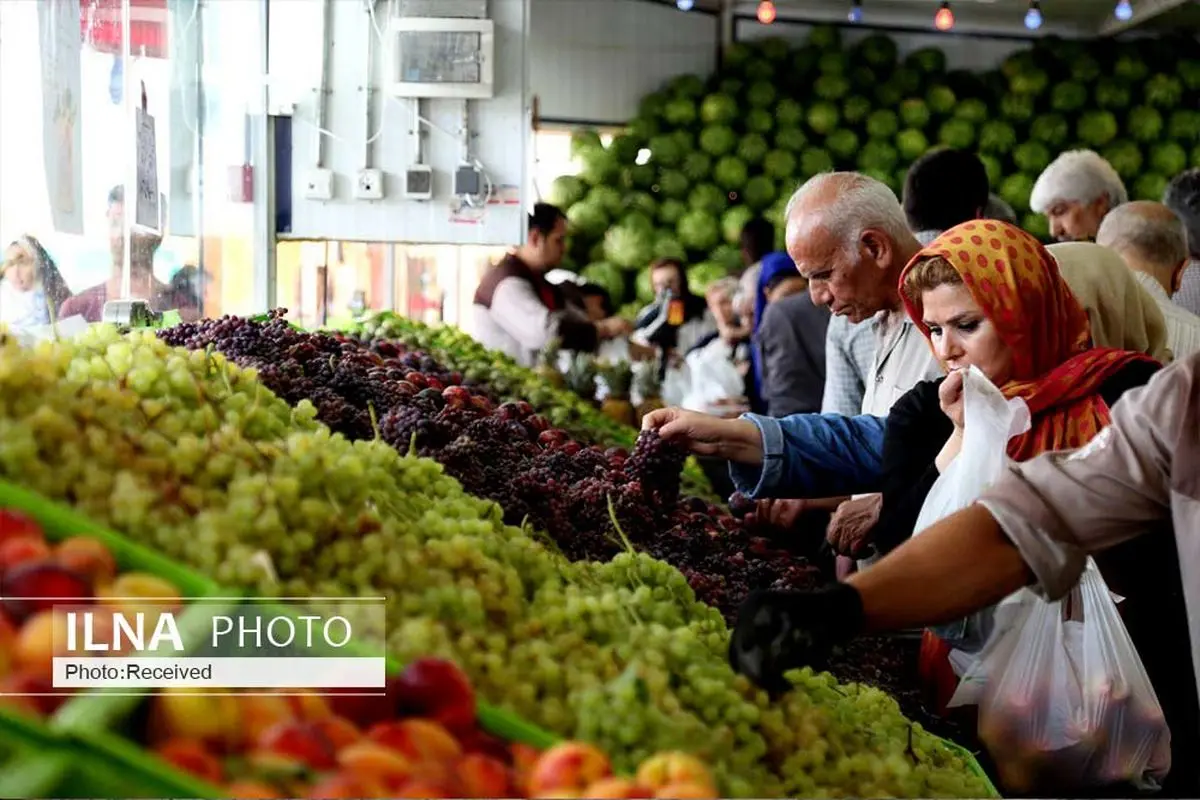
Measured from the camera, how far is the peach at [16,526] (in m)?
1.35

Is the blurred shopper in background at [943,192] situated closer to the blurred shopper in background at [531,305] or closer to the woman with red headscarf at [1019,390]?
the woman with red headscarf at [1019,390]

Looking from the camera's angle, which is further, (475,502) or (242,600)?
(475,502)

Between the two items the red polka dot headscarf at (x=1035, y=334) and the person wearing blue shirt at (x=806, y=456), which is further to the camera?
the person wearing blue shirt at (x=806, y=456)

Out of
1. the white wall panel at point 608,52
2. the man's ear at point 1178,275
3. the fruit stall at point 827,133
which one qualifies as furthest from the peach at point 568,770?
the white wall panel at point 608,52

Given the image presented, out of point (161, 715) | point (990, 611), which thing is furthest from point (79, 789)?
point (990, 611)

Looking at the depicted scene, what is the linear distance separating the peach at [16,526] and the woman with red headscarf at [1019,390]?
1.54 meters

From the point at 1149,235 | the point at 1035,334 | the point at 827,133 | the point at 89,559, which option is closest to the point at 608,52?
the point at 827,133

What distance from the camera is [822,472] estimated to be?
3021 mm

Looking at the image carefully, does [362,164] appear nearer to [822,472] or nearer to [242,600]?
[822,472]

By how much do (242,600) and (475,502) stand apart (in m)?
0.58

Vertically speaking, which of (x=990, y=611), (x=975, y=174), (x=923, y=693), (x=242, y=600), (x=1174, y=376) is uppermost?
(x=975, y=174)

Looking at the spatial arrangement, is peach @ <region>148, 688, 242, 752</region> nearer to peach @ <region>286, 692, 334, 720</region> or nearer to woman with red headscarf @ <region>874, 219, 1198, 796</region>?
peach @ <region>286, 692, 334, 720</region>

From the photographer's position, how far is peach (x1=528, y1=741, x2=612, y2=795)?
49.1 inches

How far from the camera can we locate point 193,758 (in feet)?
3.96
